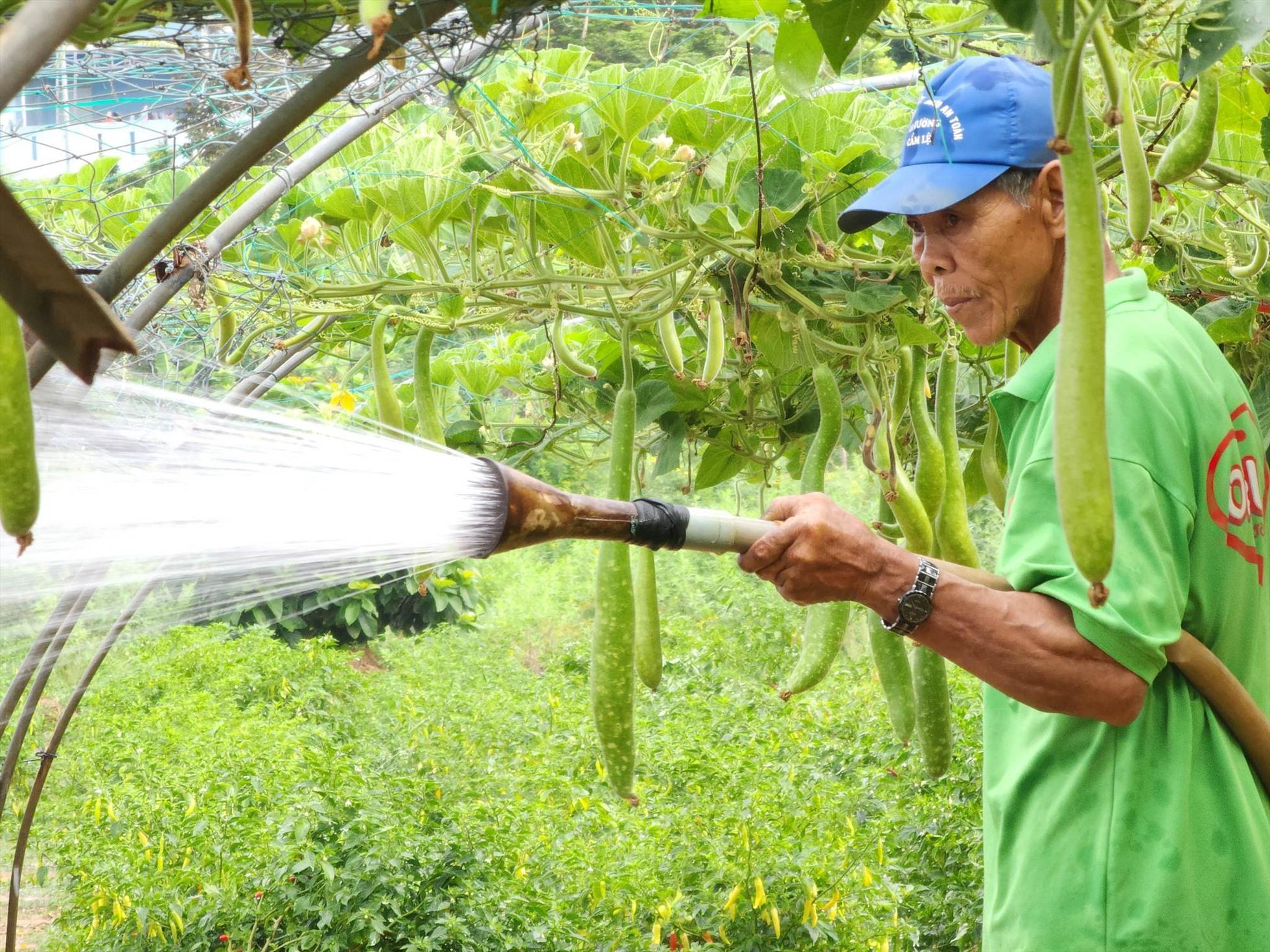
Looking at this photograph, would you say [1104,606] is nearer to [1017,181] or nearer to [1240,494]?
[1240,494]

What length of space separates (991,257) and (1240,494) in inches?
15.5

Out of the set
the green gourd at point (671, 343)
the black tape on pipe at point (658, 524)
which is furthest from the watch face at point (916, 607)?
the green gourd at point (671, 343)

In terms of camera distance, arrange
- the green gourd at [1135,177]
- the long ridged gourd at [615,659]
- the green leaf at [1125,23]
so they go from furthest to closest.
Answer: the long ridged gourd at [615,659], the green leaf at [1125,23], the green gourd at [1135,177]

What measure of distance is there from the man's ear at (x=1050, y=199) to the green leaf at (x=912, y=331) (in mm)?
→ 644

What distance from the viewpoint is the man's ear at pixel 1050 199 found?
1544mm

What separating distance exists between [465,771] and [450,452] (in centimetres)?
399

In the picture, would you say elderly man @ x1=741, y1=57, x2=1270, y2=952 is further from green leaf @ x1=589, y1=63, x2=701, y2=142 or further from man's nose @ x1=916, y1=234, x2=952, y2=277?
green leaf @ x1=589, y1=63, x2=701, y2=142

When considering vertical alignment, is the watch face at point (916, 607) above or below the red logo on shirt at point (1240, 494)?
below

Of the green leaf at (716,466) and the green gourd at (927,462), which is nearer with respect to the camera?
the green gourd at (927,462)

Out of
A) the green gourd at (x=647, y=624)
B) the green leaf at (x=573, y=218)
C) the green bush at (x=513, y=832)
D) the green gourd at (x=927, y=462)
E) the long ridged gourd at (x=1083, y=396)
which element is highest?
the long ridged gourd at (x=1083, y=396)

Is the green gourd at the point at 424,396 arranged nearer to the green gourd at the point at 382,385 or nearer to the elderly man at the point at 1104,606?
the green gourd at the point at 382,385

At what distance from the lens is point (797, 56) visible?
1519mm

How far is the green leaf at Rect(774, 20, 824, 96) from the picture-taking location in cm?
150

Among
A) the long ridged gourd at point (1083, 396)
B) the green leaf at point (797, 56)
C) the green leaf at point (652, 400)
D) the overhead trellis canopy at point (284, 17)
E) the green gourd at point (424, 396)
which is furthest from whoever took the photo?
the green leaf at point (652, 400)
